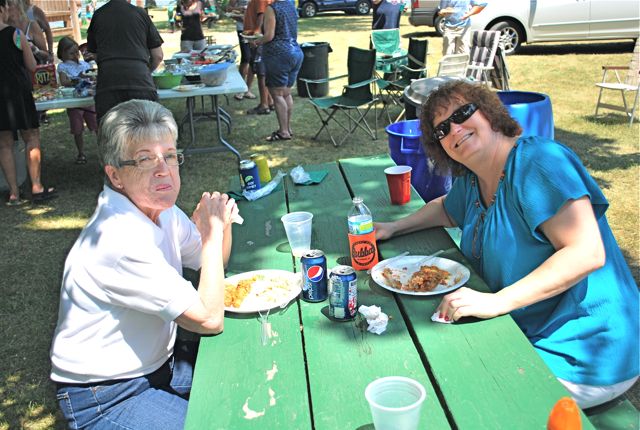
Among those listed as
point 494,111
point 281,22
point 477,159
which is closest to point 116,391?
point 477,159

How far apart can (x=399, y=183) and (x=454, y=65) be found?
5690mm

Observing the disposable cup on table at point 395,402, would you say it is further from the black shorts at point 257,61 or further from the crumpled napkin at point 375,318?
the black shorts at point 257,61

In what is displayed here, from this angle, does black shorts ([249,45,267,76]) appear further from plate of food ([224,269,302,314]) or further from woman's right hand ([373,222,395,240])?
plate of food ([224,269,302,314])

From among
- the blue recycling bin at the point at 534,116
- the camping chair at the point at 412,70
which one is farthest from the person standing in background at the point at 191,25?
the blue recycling bin at the point at 534,116

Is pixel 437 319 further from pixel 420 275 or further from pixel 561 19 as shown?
pixel 561 19

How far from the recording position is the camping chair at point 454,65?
26.1ft

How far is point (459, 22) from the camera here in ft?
32.9

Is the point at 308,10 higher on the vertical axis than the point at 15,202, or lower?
higher

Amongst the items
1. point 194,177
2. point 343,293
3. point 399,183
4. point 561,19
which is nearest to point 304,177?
point 399,183

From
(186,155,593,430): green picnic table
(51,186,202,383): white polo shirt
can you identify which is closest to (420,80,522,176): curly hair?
(186,155,593,430): green picnic table

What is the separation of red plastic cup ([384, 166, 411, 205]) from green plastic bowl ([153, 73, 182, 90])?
14.1 ft

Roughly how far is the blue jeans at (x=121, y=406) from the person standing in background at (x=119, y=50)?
4.00m

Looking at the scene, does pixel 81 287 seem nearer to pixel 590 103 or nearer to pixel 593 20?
pixel 590 103

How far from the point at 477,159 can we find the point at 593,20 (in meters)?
10.8
